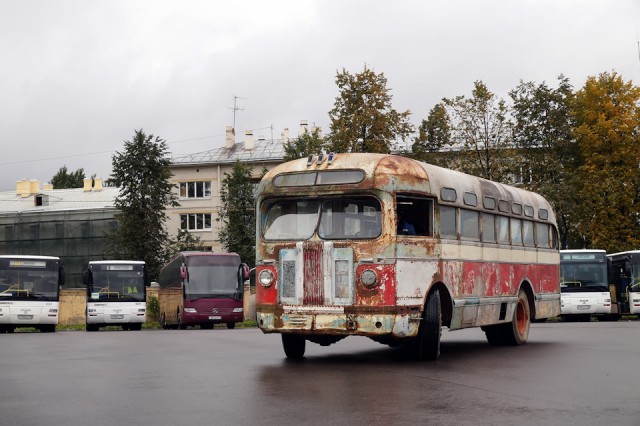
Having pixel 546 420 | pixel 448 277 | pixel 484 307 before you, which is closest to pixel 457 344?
pixel 484 307

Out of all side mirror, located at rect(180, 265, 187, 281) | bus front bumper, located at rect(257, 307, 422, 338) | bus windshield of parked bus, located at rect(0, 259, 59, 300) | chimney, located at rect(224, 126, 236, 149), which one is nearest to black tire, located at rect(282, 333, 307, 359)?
bus front bumper, located at rect(257, 307, 422, 338)

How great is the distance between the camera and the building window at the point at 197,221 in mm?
87688

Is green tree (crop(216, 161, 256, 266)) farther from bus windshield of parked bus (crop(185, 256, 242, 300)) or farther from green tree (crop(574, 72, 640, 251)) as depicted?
bus windshield of parked bus (crop(185, 256, 242, 300))

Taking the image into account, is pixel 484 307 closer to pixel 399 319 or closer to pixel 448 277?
pixel 448 277

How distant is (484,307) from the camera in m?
18.1

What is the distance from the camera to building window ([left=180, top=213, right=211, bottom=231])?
87688 mm

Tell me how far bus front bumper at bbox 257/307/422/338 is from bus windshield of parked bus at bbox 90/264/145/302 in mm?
27045

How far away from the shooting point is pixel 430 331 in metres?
15.7

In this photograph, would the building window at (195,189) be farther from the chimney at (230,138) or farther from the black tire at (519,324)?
the black tire at (519,324)

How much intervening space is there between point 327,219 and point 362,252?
2.63 ft

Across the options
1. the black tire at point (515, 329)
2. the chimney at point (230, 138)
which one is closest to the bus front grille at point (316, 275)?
→ the black tire at point (515, 329)

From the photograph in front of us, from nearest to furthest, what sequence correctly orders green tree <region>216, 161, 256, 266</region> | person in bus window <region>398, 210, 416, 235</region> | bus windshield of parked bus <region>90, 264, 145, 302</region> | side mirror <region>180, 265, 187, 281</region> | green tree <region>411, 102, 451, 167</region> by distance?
person in bus window <region>398, 210, 416, 235</region>, bus windshield of parked bus <region>90, 264, 145, 302</region>, side mirror <region>180, 265, 187, 281</region>, green tree <region>411, 102, 451, 167</region>, green tree <region>216, 161, 256, 266</region>

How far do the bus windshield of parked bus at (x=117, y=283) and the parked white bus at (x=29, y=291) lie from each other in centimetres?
352

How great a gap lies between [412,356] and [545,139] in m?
43.5
